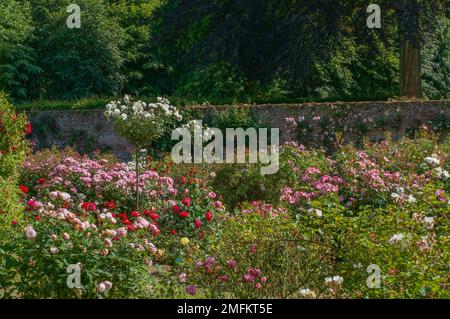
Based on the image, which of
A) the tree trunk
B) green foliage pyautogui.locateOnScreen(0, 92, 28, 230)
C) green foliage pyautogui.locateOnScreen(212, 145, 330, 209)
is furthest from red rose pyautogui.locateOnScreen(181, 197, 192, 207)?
the tree trunk

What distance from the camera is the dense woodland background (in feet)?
67.1

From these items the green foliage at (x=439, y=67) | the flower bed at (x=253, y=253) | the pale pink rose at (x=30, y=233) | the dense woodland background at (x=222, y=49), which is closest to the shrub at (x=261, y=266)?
the flower bed at (x=253, y=253)

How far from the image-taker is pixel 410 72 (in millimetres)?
21016

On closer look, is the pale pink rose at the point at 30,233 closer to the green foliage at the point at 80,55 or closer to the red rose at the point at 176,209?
the red rose at the point at 176,209

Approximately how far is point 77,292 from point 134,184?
195 inches

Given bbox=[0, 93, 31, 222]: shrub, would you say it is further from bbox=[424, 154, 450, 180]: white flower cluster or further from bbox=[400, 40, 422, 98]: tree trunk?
bbox=[400, 40, 422, 98]: tree trunk

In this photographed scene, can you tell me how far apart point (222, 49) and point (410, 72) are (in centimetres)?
468

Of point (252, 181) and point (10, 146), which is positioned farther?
Answer: point (252, 181)

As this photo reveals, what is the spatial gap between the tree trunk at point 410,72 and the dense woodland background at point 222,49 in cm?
8

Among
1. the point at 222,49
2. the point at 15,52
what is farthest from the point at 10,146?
the point at 15,52

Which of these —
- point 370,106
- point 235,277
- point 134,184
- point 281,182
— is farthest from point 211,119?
point 235,277

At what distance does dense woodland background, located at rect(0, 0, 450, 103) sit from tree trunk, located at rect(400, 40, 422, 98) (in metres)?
0.08

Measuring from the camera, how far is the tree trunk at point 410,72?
68.8 feet

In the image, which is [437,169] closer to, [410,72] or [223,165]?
[223,165]
